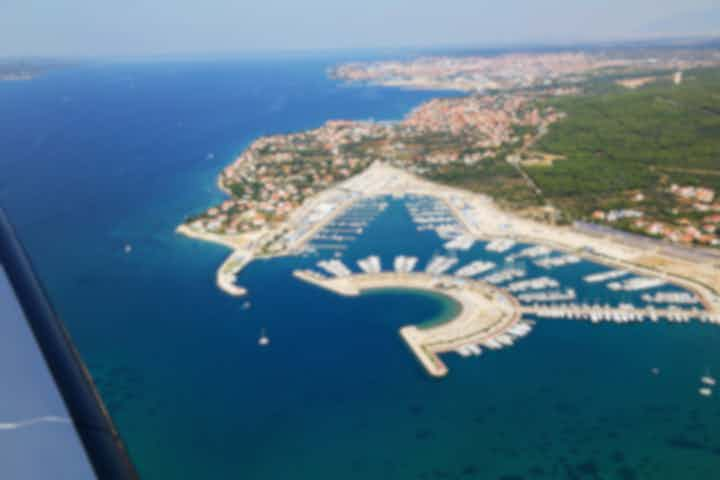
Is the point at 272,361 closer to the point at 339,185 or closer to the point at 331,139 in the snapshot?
the point at 339,185

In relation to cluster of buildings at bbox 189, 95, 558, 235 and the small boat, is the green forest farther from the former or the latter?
the small boat

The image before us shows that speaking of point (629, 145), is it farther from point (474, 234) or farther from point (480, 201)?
point (474, 234)

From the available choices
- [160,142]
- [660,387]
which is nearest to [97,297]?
[660,387]

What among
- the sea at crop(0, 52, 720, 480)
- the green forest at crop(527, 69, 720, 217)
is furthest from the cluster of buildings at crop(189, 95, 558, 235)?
the green forest at crop(527, 69, 720, 217)

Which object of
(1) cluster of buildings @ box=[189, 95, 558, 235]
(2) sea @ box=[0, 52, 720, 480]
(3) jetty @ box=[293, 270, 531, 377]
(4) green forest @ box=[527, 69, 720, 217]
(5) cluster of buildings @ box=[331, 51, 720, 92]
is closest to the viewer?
(2) sea @ box=[0, 52, 720, 480]

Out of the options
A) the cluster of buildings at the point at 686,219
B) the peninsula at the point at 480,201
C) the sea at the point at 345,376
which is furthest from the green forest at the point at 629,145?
the sea at the point at 345,376

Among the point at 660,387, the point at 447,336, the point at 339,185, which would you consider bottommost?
the point at 660,387
